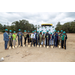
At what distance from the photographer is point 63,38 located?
4.74 metres

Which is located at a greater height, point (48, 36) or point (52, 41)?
point (48, 36)

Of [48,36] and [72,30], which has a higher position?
[72,30]

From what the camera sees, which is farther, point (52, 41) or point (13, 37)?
point (52, 41)

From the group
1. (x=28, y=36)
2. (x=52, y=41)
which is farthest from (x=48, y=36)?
(x=28, y=36)

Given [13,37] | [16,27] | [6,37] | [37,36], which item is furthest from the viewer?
[16,27]

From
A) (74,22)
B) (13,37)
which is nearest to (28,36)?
(13,37)

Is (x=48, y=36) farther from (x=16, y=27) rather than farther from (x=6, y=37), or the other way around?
(x=16, y=27)

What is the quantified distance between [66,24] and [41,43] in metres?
22.9

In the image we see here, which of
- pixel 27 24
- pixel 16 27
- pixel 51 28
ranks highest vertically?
pixel 27 24

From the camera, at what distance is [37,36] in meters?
5.29

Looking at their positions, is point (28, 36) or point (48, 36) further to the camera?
point (28, 36)

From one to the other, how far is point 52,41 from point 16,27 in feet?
62.1

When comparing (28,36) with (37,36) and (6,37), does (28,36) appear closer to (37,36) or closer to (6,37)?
(37,36)

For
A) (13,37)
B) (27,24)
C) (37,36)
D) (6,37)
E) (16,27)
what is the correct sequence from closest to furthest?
(6,37) → (13,37) → (37,36) → (16,27) → (27,24)
